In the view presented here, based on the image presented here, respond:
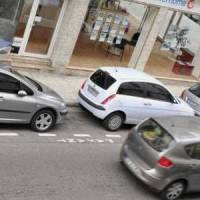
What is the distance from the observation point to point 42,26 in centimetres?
2002

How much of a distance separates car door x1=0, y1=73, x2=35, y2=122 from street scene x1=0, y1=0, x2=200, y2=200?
Result: 0.03 m

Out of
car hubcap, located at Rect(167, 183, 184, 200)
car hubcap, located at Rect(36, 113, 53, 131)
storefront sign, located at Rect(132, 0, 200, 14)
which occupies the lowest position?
car hubcap, located at Rect(36, 113, 53, 131)

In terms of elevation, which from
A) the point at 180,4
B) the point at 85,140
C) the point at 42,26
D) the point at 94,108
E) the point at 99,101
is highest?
Result: the point at 180,4

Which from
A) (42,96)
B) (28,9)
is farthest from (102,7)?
(42,96)

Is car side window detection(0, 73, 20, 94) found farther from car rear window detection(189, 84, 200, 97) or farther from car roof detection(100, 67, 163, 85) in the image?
car rear window detection(189, 84, 200, 97)

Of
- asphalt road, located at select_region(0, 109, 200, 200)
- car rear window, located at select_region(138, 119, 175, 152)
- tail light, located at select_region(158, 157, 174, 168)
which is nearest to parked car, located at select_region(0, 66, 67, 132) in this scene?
asphalt road, located at select_region(0, 109, 200, 200)

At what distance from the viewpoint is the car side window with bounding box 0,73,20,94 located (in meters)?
13.8

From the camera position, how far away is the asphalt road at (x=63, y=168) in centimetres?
1162

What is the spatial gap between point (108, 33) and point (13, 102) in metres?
8.90

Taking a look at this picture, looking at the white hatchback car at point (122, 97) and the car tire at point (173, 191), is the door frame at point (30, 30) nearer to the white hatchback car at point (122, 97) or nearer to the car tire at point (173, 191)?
the white hatchback car at point (122, 97)

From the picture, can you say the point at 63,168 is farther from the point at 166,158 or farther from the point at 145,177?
the point at 166,158

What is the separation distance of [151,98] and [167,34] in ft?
25.2

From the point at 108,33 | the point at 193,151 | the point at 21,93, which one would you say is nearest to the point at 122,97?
the point at 21,93

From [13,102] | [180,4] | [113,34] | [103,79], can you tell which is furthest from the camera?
[180,4]
